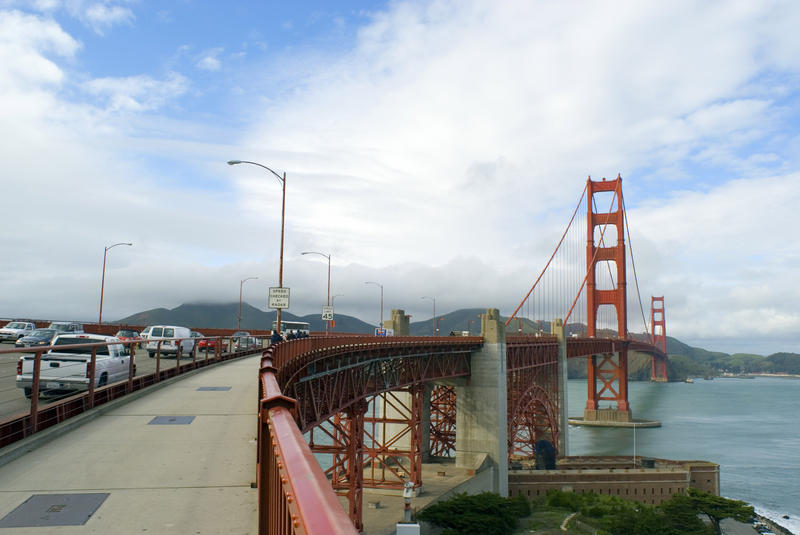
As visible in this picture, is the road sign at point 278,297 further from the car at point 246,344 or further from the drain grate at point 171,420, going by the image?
the drain grate at point 171,420

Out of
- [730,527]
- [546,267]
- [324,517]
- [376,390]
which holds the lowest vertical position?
[730,527]

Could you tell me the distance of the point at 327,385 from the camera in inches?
861

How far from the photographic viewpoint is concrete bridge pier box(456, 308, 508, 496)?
42.8 meters

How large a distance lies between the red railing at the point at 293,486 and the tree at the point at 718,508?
53944mm

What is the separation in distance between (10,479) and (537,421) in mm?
59673

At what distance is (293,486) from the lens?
203cm

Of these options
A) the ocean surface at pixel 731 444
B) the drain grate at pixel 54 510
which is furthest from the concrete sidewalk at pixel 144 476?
the ocean surface at pixel 731 444

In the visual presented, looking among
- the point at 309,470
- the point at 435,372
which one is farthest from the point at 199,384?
the point at 435,372

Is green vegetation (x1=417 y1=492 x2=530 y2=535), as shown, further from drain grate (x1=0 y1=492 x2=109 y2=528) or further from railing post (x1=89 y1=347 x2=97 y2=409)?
drain grate (x1=0 y1=492 x2=109 y2=528)

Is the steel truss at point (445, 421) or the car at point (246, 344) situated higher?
the car at point (246, 344)

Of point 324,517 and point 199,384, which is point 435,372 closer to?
point 199,384

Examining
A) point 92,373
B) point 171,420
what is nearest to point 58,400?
point 92,373

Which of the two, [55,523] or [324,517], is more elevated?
[324,517]

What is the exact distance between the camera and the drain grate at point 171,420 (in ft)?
33.3
